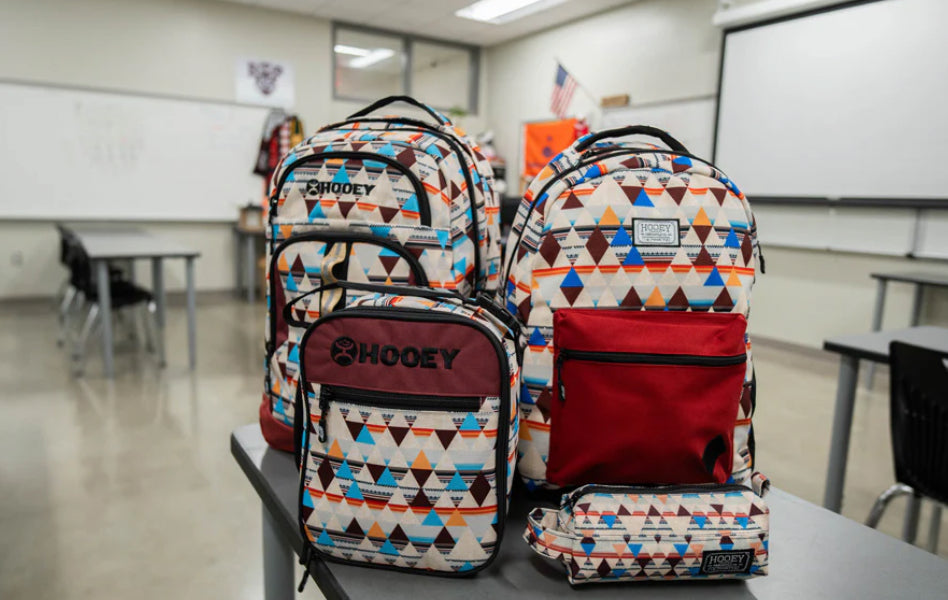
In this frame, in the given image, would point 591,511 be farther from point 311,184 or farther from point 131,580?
point 131,580

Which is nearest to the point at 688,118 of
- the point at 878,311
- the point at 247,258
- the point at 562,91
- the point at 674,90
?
the point at 674,90

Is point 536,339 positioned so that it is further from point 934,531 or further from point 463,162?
point 934,531

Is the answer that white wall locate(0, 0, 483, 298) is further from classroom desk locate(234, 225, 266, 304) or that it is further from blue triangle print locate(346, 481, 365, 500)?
blue triangle print locate(346, 481, 365, 500)

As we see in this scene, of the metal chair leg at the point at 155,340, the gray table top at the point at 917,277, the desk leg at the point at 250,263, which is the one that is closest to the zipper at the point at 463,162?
the gray table top at the point at 917,277

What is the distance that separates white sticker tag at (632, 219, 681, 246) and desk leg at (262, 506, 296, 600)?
0.79 metres

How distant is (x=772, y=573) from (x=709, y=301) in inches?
13.3

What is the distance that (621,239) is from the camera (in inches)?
31.7

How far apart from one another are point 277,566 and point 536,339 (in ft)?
2.17

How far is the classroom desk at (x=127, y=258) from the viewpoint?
3525 mm

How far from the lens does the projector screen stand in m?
3.82

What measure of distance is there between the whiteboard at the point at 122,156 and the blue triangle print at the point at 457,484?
606 cm

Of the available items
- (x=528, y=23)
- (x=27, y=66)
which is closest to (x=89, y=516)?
(x=27, y=66)

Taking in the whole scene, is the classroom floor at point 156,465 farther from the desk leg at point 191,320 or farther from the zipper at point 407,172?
the zipper at point 407,172

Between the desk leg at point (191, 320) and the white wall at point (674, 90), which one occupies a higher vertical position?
the white wall at point (674, 90)
